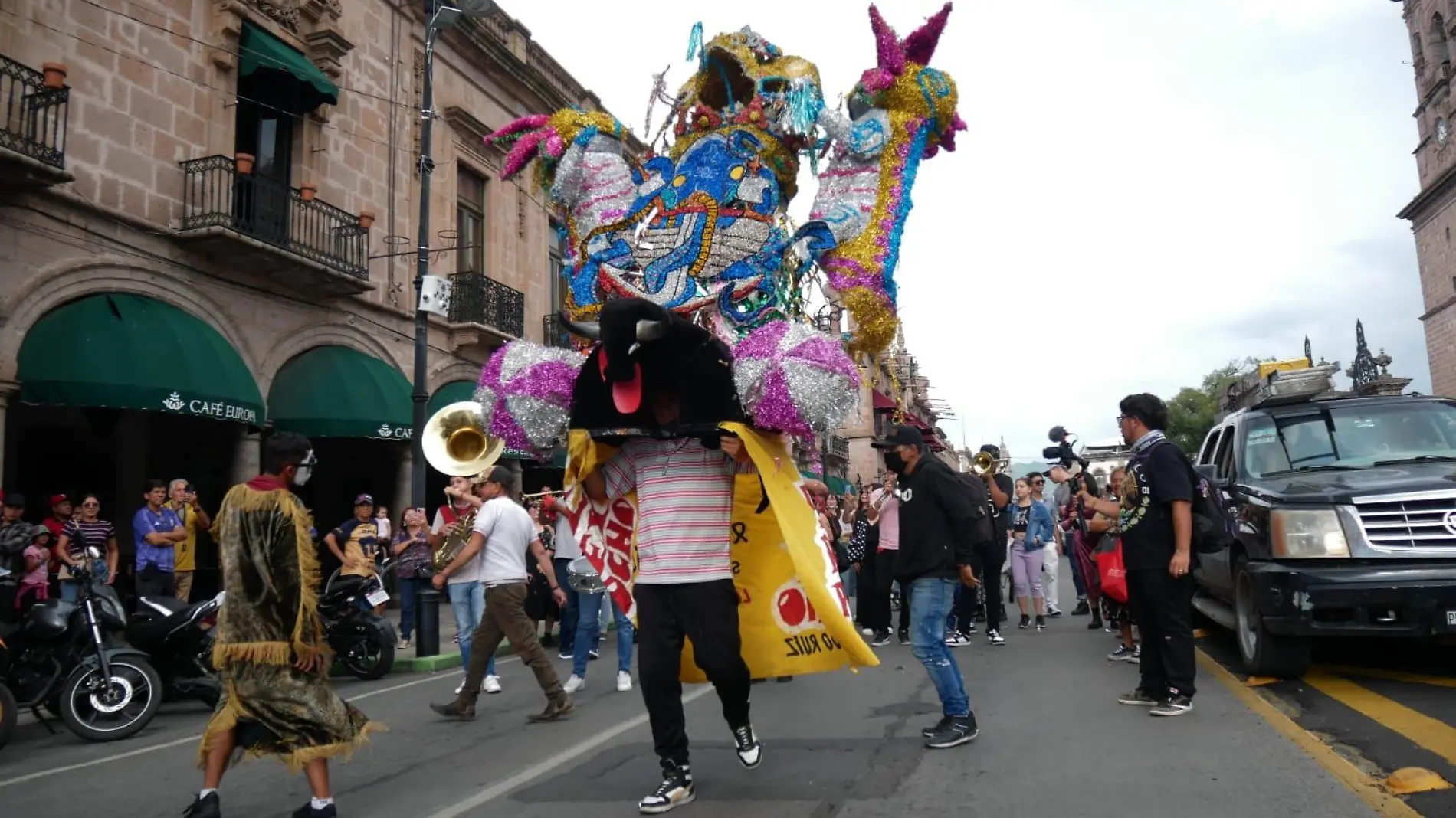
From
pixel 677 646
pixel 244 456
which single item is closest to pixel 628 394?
pixel 677 646

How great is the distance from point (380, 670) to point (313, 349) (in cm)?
733

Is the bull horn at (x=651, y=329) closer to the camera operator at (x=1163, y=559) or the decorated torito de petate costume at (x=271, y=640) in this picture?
the decorated torito de petate costume at (x=271, y=640)

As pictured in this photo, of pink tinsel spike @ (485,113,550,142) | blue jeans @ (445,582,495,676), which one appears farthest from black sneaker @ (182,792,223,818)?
pink tinsel spike @ (485,113,550,142)

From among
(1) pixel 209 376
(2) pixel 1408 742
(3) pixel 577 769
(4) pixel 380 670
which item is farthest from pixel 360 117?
(2) pixel 1408 742

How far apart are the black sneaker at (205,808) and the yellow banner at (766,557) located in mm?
1957

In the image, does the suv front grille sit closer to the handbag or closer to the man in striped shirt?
the handbag

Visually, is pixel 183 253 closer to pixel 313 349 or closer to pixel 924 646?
pixel 313 349

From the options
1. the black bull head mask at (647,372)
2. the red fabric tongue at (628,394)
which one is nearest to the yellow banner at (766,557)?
the black bull head mask at (647,372)

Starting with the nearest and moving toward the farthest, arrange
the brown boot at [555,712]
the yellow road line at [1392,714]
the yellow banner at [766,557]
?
the yellow banner at [766,557] < the yellow road line at [1392,714] < the brown boot at [555,712]

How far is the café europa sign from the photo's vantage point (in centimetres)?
1157

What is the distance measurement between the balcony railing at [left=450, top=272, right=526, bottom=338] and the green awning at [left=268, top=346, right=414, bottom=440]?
3.25 metres

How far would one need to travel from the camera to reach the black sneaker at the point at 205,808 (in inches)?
172

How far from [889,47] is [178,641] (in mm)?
6800

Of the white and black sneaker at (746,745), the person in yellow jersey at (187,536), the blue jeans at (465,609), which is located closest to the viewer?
the white and black sneaker at (746,745)
